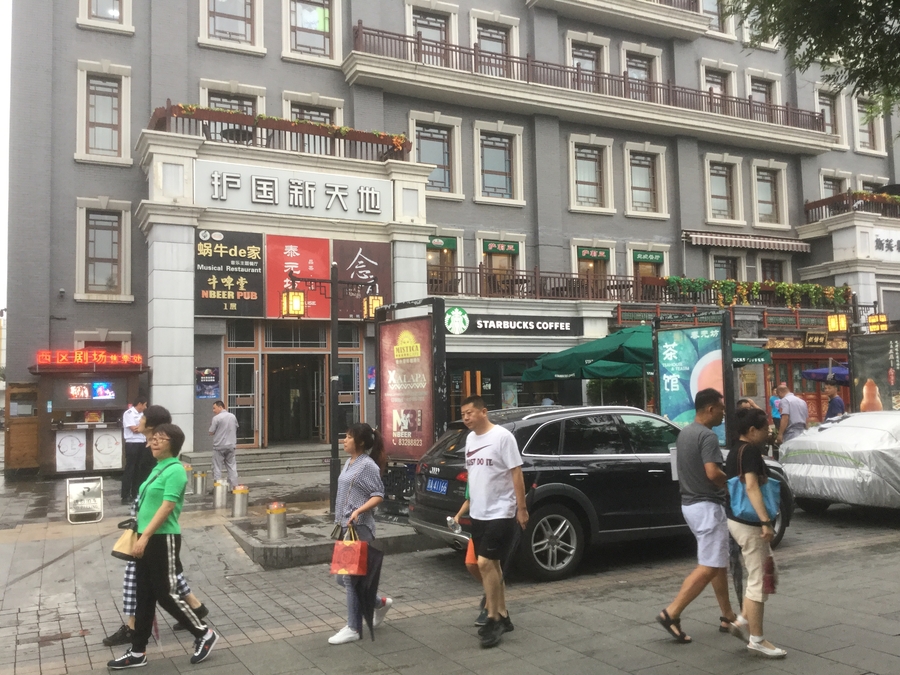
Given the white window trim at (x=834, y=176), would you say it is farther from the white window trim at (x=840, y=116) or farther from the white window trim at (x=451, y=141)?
the white window trim at (x=451, y=141)

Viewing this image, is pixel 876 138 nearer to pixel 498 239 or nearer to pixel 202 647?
pixel 498 239

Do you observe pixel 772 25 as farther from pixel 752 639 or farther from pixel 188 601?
pixel 188 601

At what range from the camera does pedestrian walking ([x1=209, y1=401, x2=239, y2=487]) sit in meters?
13.9

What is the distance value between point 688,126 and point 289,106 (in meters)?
12.9

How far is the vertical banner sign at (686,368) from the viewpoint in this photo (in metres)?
11.5

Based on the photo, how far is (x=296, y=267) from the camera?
18.0 meters

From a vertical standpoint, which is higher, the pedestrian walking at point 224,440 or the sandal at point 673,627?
the pedestrian walking at point 224,440

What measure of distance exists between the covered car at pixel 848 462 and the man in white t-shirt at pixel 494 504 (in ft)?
20.9

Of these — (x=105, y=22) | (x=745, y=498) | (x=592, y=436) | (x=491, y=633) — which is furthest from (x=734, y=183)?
(x=491, y=633)

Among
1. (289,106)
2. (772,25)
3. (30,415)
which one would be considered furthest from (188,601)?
(289,106)

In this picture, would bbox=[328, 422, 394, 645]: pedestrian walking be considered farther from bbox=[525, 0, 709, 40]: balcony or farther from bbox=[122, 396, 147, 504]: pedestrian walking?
bbox=[525, 0, 709, 40]: balcony

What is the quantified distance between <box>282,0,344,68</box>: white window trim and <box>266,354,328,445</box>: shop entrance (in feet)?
26.6

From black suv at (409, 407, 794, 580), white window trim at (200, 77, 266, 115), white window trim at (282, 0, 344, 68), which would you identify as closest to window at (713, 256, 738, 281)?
white window trim at (282, 0, 344, 68)

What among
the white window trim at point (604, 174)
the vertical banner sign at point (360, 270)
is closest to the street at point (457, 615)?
the vertical banner sign at point (360, 270)
